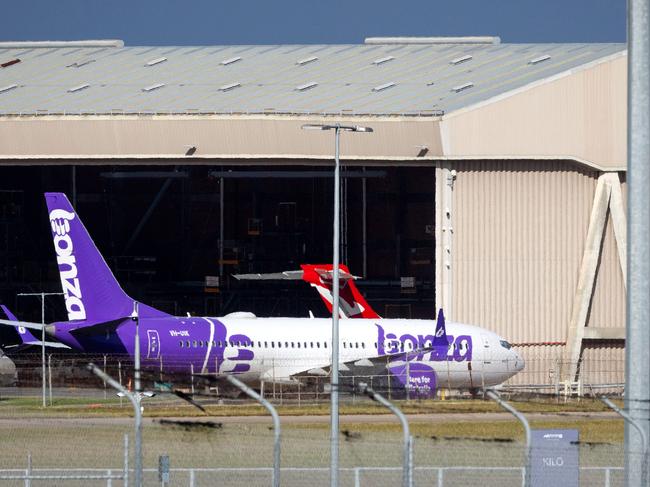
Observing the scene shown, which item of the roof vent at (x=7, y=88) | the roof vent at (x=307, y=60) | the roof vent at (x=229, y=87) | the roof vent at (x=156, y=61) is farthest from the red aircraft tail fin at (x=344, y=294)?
the roof vent at (x=7, y=88)

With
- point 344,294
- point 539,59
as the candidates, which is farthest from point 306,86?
point 539,59

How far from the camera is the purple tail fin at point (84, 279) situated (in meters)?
50.4

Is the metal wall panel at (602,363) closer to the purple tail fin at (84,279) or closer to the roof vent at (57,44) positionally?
the purple tail fin at (84,279)

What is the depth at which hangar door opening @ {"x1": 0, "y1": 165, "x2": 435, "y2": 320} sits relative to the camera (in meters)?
73.2

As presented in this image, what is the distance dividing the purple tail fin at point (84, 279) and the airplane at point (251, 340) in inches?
1.4

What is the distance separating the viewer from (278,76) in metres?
64.9

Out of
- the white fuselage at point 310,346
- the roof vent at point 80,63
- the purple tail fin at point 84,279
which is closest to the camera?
the white fuselage at point 310,346

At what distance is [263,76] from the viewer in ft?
213

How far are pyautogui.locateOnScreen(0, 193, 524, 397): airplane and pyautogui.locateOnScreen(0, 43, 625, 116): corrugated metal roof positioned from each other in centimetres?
867

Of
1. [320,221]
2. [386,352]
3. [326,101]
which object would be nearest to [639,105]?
[386,352]

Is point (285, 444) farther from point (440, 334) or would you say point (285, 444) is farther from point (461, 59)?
point (461, 59)

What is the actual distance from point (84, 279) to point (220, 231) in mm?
24782

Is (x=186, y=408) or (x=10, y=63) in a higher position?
(x=10, y=63)

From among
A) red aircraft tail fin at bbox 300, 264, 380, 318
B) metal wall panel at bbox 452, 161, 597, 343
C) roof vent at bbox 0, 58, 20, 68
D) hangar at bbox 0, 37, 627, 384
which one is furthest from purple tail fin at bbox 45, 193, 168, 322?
roof vent at bbox 0, 58, 20, 68
